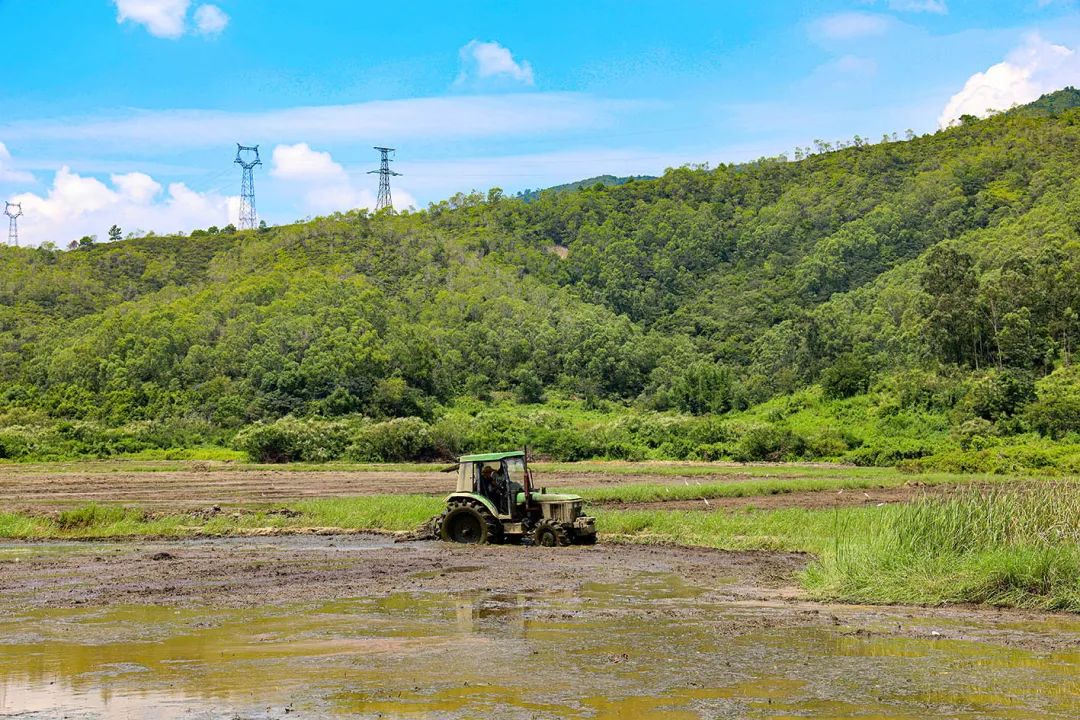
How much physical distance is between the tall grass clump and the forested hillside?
2775cm

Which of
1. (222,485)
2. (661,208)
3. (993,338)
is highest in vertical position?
(661,208)

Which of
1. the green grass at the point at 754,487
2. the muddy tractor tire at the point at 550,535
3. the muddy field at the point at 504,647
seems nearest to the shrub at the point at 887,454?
the green grass at the point at 754,487

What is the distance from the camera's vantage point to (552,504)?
81.4ft

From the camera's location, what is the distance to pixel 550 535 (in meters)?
24.7

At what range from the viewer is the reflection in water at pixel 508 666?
10.9 metres

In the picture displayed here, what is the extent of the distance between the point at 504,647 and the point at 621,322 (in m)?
87.4

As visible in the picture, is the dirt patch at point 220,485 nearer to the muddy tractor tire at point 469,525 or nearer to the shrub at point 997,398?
the muddy tractor tire at point 469,525

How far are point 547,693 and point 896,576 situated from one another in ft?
25.8

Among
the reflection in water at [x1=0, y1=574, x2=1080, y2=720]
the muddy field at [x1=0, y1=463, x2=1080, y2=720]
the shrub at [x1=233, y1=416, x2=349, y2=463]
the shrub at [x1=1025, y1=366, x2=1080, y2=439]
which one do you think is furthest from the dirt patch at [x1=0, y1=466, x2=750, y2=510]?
the reflection in water at [x1=0, y1=574, x2=1080, y2=720]

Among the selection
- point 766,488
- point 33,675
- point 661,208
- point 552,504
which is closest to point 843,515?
point 552,504

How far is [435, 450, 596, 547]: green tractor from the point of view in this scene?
2473cm

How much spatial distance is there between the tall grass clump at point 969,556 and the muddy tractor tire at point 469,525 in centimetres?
857

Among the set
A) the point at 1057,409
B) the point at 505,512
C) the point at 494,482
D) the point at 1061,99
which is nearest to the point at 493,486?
the point at 494,482

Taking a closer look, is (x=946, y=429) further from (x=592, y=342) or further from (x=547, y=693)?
(x=547, y=693)
